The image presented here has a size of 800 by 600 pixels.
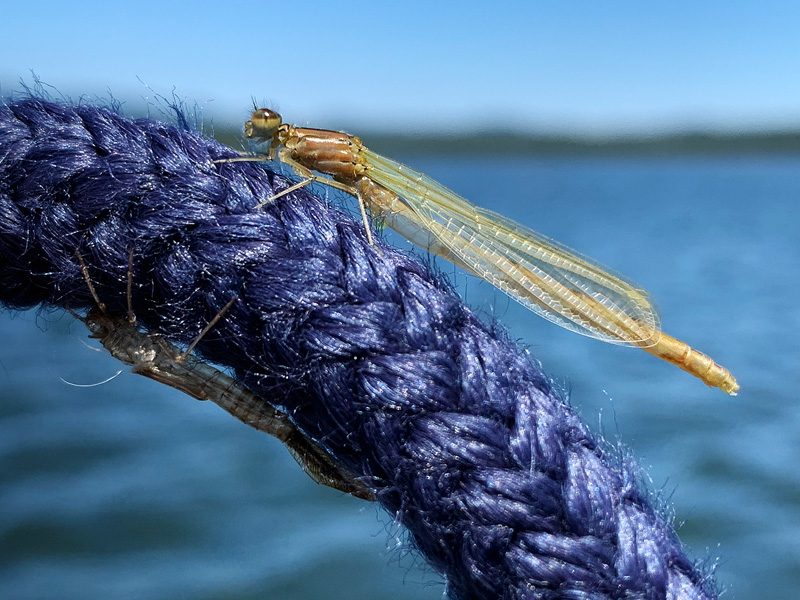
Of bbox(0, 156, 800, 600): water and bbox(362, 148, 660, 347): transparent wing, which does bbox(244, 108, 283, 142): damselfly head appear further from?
bbox(0, 156, 800, 600): water

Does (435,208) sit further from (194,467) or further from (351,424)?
(194,467)

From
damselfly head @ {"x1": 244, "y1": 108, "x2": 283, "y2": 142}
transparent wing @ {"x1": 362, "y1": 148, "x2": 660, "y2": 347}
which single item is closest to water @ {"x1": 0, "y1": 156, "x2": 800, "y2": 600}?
transparent wing @ {"x1": 362, "y1": 148, "x2": 660, "y2": 347}

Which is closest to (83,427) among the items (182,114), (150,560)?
(150,560)

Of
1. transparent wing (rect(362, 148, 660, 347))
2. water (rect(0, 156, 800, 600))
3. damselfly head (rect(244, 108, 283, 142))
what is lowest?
water (rect(0, 156, 800, 600))

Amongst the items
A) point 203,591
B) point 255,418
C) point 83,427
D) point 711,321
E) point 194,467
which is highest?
point 255,418

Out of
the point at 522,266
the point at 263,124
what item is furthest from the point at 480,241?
the point at 263,124

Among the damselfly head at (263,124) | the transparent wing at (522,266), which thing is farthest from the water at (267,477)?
the damselfly head at (263,124)

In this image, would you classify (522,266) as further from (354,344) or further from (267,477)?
(267,477)
